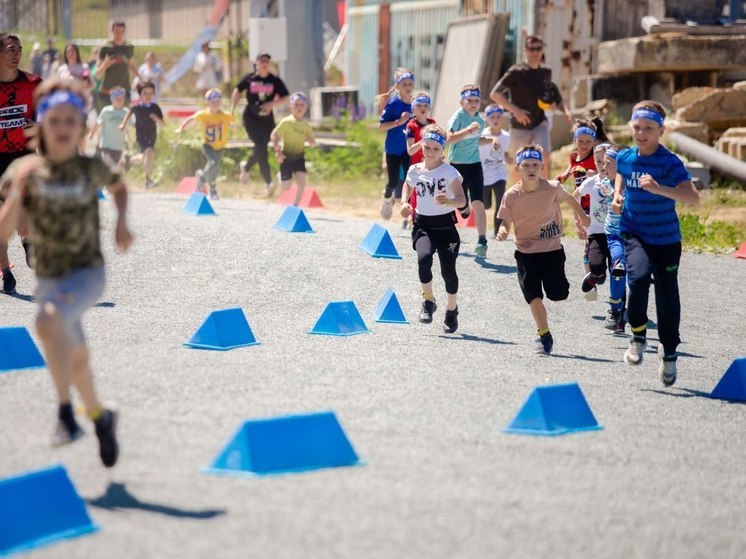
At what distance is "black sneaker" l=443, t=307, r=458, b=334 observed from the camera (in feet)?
32.9

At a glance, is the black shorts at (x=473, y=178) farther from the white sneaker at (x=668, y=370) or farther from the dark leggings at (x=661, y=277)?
the white sneaker at (x=668, y=370)

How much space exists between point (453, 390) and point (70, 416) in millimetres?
2627

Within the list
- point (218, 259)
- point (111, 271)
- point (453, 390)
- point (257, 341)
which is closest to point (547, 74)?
point (218, 259)

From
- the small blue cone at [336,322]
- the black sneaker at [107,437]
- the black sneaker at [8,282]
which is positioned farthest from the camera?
the black sneaker at [8,282]

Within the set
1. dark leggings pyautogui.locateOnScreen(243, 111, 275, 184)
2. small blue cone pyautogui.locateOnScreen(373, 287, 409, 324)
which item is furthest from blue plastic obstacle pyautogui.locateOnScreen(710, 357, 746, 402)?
dark leggings pyautogui.locateOnScreen(243, 111, 275, 184)

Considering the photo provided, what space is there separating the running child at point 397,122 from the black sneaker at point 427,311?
454 centimetres

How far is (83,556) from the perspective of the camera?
15.6 feet

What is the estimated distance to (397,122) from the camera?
14.7 m

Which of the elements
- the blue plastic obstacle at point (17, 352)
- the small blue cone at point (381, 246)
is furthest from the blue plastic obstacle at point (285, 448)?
the small blue cone at point (381, 246)

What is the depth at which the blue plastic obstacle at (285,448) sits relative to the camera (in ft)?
18.9

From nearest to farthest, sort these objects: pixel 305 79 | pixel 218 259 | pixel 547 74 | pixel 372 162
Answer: pixel 218 259 < pixel 547 74 < pixel 372 162 < pixel 305 79

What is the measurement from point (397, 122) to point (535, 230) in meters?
5.42

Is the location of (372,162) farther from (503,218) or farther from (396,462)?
(396,462)

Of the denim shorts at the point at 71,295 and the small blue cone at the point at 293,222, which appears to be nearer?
the denim shorts at the point at 71,295
